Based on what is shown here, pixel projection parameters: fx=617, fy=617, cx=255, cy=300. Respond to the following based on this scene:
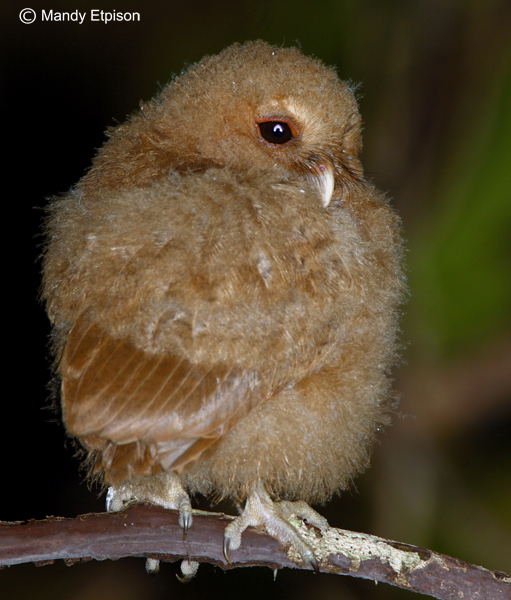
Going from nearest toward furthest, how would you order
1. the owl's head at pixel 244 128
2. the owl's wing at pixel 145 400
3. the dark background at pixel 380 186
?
the owl's wing at pixel 145 400, the owl's head at pixel 244 128, the dark background at pixel 380 186

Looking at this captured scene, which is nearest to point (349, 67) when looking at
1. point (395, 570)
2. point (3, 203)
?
point (3, 203)

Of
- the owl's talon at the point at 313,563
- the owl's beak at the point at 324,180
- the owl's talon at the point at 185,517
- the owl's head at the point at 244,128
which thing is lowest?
the owl's talon at the point at 313,563

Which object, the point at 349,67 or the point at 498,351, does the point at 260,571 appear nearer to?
the point at 498,351

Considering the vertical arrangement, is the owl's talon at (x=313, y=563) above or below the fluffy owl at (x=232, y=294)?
below

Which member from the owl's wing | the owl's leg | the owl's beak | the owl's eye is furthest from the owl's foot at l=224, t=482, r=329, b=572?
the owl's eye

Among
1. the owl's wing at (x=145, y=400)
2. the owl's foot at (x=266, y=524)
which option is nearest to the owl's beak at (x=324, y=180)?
the owl's wing at (x=145, y=400)

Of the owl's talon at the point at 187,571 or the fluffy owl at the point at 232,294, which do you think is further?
the owl's talon at the point at 187,571

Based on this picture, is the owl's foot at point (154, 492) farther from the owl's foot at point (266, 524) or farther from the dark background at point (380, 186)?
the dark background at point (380, 186)

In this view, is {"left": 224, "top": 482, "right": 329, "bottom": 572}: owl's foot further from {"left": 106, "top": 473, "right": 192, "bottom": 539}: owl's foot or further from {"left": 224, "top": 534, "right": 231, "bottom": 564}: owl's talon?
{"left": 106, "top": 473, "right": 192, "bottom": 539}: owl's foot

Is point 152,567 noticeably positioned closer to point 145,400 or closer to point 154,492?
point 154,492
